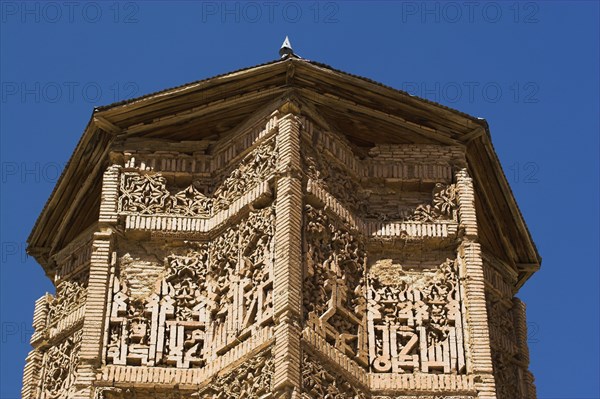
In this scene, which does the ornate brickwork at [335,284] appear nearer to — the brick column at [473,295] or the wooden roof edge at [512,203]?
the brick column at [473,295]

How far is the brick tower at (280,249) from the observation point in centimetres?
1731

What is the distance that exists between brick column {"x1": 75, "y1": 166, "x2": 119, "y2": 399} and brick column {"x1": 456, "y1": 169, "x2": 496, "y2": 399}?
12.4 ft

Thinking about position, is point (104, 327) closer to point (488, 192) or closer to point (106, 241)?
point (106, 241)

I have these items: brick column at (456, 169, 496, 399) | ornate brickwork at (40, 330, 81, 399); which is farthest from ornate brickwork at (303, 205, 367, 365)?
ornate brickwork at (40, 330, 81, 399)

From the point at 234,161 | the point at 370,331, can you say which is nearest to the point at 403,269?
the point at 370,331

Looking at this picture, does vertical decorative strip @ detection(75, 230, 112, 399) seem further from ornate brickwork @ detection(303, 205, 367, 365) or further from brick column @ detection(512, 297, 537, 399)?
brick column @ detection(512, 297, 537, 399)

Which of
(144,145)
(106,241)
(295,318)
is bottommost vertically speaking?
(295,318)

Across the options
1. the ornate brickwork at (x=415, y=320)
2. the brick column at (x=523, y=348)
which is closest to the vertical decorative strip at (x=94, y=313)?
the ornate brickwork at (x=415, y=320)

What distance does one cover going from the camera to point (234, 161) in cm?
1889

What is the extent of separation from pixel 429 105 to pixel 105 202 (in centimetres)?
375

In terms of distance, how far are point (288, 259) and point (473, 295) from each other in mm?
2144

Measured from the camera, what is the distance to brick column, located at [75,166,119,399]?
682 inches

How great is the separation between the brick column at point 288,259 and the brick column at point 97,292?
74.7 inches

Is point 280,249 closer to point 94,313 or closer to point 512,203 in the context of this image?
point 94,313
